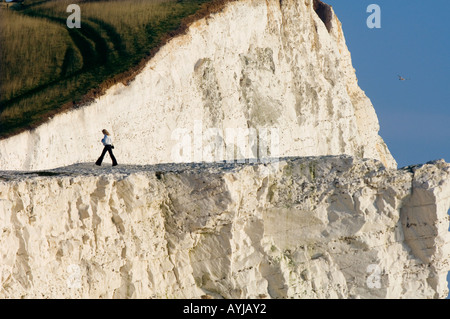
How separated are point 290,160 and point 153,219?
5.26 m

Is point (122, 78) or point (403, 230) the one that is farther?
point (122, 78)

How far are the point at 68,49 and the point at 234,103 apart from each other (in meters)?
9.30

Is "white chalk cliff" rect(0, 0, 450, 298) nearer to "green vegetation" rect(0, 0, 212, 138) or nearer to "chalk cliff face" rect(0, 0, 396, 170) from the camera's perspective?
"chalk cliff face" rect(0, 0, 396, 170)

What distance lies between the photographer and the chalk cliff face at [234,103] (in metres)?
52.4

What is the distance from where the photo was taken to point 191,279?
3641 cm

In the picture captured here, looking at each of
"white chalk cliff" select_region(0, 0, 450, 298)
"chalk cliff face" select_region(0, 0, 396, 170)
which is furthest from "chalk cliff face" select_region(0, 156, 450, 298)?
"chalk cliff face" select_region(0, 0, 396, 170)

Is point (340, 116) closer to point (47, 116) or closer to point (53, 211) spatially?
point (47, 116)

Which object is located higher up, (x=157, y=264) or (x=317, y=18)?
(x=317, y=18)

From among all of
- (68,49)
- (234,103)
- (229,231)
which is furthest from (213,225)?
(234,103)

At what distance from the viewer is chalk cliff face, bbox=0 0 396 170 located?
52.4 metres

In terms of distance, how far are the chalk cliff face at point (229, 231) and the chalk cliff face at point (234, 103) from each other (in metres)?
11.0

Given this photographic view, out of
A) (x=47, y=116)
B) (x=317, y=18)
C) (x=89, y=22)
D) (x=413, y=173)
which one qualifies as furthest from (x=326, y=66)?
(x=413, y=173)

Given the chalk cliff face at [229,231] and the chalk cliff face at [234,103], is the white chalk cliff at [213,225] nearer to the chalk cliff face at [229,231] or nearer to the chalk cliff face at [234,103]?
the chalk cliff face at [229,231]

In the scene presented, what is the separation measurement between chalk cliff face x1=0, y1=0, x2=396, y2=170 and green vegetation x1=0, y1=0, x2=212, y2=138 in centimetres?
102
